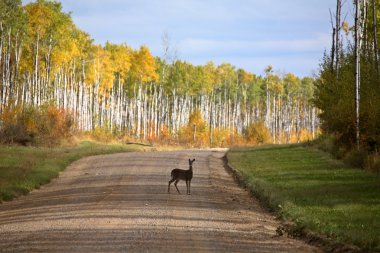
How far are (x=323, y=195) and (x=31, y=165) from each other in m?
14.9

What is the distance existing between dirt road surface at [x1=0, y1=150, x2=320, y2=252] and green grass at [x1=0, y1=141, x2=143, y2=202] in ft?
1.94

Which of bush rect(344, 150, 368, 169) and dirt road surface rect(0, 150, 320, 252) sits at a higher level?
bush rect(344, 150, 368, 169)

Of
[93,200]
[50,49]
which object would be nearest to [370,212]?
[93,200]

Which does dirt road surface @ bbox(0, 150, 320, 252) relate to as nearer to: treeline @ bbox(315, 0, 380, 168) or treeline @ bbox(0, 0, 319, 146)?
treeline @ bbox(315, 0, 380, 168)

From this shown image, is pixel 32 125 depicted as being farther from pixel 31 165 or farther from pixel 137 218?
pixel 137 218

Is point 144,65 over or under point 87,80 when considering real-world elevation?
over

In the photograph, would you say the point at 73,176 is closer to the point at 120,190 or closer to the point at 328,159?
the point at 120,190

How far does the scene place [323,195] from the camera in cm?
1923

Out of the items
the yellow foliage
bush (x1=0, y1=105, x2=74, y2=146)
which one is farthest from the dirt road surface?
the yellow foliage

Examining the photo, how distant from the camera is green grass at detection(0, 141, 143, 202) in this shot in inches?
872

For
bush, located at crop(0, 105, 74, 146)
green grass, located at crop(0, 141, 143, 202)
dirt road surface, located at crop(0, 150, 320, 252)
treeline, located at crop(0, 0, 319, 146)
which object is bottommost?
dirt road surface, located at crop(0, 150, 320, 252)

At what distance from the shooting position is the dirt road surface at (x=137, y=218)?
11.8 metres

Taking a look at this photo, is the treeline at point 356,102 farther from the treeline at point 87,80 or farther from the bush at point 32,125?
the bush at point 32,125

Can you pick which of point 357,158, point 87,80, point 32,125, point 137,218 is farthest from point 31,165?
point 87,80
